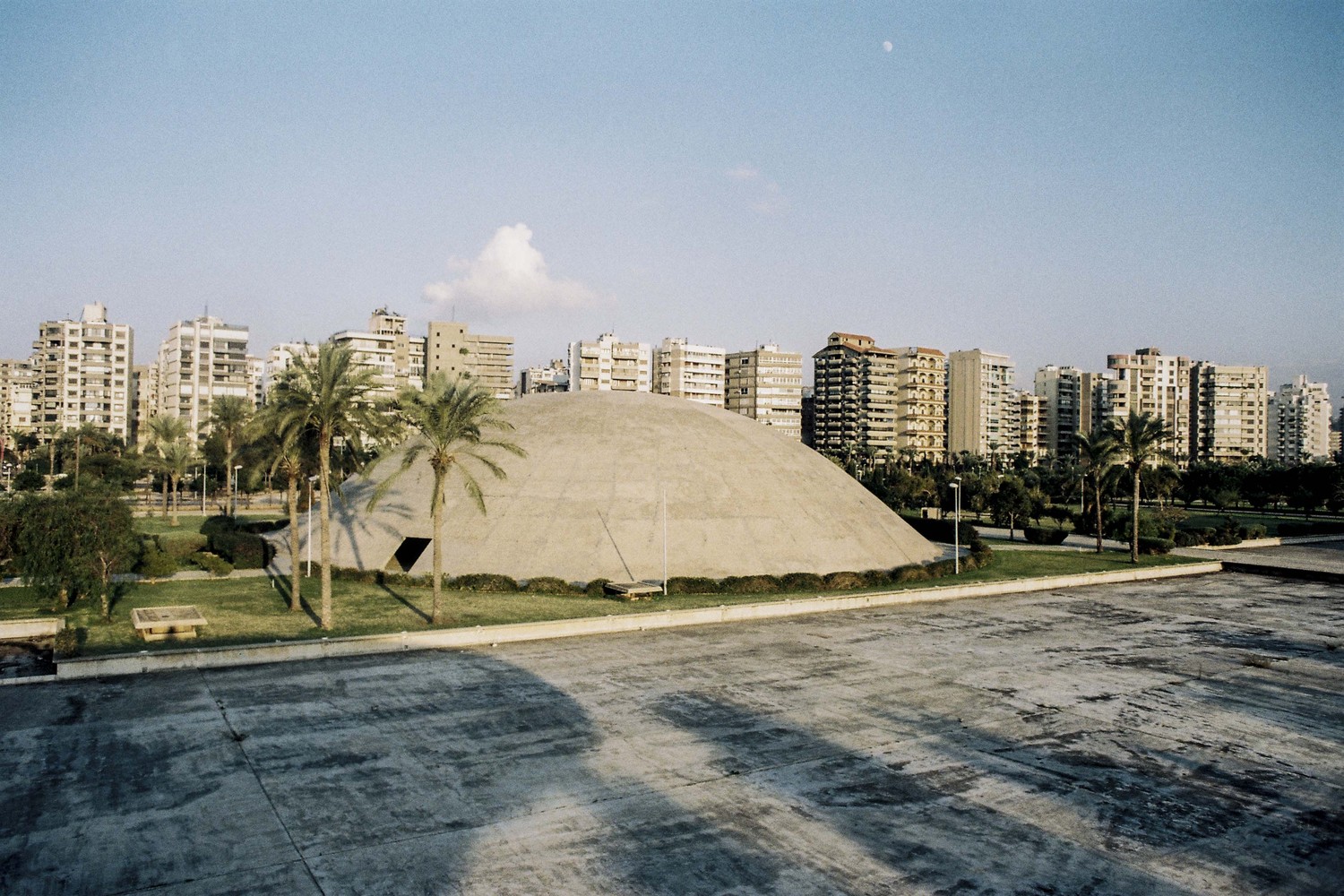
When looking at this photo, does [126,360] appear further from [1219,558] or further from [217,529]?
[1219,558]

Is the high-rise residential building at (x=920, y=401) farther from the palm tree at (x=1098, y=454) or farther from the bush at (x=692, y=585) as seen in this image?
the bush at (x=692, y=585)

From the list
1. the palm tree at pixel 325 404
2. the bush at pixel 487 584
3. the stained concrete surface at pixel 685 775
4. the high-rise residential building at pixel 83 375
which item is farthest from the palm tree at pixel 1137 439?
the high-rise residential building at pixel 83 375

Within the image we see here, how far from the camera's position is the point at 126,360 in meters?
174

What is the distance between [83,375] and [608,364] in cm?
10138

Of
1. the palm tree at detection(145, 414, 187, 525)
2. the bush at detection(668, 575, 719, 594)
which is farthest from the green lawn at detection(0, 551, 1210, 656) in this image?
the palm tree at detection(145, 414, 187, 525)

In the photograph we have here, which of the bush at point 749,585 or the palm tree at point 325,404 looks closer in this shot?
the palm tree at point 325,404

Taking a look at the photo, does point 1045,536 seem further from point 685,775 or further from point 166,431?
point 166,431

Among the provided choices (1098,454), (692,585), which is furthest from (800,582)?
(1098,454)

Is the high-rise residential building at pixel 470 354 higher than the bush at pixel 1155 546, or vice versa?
the high-rise residential building at pixel 470 354

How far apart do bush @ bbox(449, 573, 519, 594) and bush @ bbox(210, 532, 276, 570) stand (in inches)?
564

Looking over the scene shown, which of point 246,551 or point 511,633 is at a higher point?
point 246,551

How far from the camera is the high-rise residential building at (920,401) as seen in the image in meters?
184

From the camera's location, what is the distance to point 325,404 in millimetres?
31859

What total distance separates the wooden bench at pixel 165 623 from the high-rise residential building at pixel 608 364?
488ft
